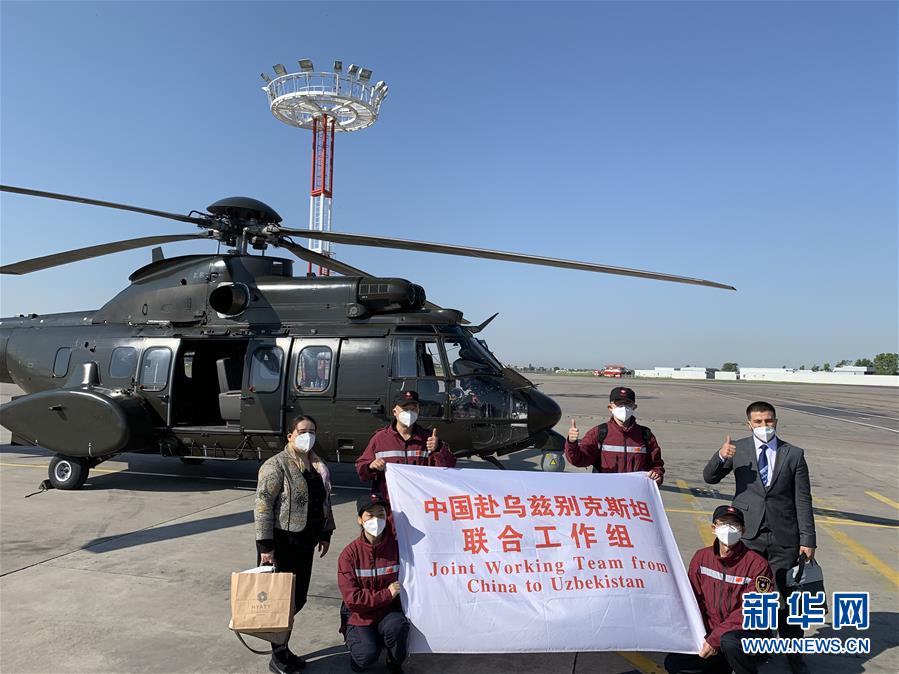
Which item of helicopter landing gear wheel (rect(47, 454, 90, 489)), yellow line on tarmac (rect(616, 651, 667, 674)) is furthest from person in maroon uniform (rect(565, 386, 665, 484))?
helicopter landing gear wheel (rect(47, 454, 90, 489))

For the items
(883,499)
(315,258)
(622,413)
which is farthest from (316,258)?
(883,499)

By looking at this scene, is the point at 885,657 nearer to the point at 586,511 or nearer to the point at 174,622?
the point at 586,511

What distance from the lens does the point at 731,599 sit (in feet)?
12.9

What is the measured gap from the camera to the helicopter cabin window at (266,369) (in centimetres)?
909

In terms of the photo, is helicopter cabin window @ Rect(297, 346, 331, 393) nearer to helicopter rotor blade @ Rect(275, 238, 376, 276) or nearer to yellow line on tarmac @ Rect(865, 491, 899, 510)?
helicopter rotor blade @ Rect(275, 238, 376, 276)

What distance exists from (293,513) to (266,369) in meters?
5.37

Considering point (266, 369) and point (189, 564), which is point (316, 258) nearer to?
point (266, 369)

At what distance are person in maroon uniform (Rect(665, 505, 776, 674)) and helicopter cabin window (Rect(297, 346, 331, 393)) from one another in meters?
6.20

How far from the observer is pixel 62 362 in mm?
10688

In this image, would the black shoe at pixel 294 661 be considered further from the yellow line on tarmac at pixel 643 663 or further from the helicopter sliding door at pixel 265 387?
the helicopter sliding door at pixel 265 387

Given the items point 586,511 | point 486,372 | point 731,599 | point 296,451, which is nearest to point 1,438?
point 486,372

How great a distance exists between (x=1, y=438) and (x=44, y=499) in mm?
8352

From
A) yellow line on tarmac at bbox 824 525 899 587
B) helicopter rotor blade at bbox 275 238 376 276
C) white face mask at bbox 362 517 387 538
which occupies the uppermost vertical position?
helicopter rotor blade at bbox 275 238 376 276

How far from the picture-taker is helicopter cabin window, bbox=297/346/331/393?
29.3ft
